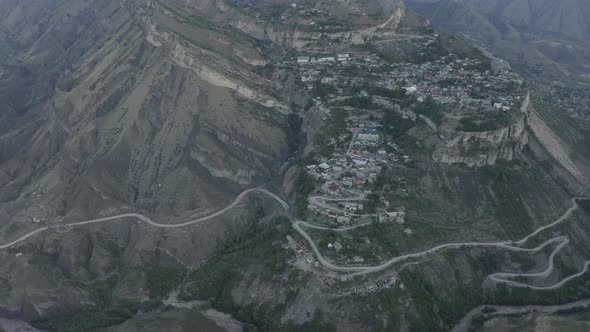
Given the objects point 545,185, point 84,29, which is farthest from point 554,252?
point 84,29

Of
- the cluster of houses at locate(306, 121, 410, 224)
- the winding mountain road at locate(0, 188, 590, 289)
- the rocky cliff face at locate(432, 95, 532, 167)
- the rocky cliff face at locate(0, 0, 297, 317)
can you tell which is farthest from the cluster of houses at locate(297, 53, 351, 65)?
the winding mountain road at locate(0, 188, 590, 289)

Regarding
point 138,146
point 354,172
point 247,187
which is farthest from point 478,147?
point 138,146

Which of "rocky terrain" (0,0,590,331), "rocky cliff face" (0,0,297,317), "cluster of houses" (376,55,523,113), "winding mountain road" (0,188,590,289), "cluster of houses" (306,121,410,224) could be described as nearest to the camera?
"rocky terrain" (0,0,590,331)

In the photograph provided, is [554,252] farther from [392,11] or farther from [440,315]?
[392,11]

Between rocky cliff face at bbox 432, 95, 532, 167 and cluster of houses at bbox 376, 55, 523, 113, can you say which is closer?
rocky cliff face at bbox 432, 95, 532, 167

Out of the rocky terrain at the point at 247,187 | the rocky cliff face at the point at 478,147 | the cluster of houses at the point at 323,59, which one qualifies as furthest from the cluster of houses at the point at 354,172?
the cluster of houses at the point at 323,59

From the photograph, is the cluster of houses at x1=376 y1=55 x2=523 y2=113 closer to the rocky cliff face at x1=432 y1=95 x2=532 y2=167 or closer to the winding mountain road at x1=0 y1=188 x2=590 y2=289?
the rocky cliff face at x1=432 y1=95 x2=532 y2=167

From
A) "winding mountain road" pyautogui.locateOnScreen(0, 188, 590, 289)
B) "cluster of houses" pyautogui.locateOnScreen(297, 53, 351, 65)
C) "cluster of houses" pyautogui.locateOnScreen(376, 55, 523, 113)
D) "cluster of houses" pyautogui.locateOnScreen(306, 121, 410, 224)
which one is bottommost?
"winding mountain road" pyautogui.locateOnScreen(0, 188, 590, 289)

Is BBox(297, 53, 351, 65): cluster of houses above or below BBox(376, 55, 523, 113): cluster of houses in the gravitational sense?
above
